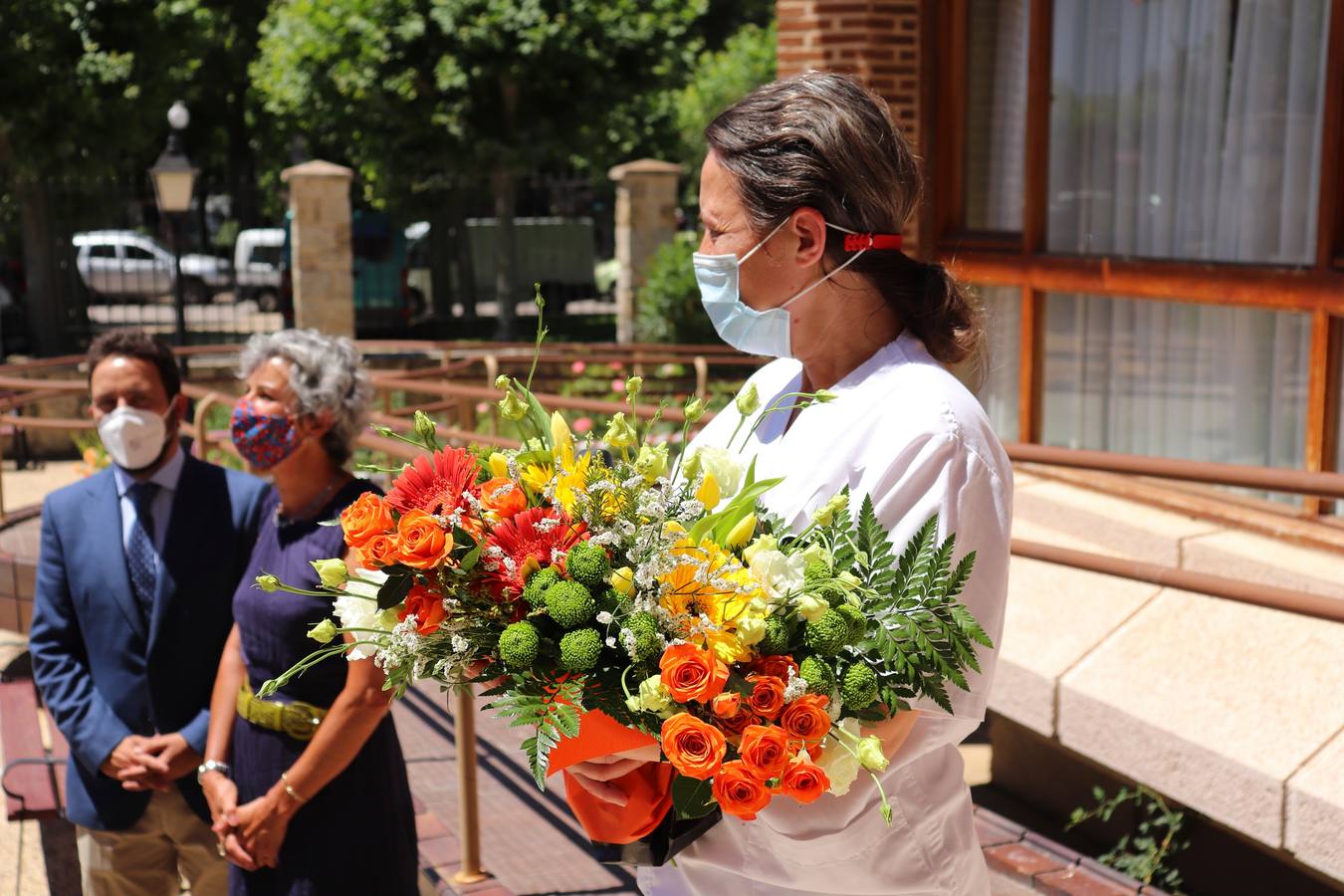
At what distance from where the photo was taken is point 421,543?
5.83ft

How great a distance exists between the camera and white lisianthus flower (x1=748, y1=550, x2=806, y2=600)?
1.76m

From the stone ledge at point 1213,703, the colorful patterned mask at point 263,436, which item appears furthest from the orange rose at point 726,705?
the stone ledge at point 1213,703

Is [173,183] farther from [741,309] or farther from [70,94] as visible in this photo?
[741,309]

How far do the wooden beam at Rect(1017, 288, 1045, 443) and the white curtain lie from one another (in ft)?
0.16

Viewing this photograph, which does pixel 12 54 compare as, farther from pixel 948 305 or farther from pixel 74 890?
pixel 948 305

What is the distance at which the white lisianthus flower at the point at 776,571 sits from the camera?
1760 mm

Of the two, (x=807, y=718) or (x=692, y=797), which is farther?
(x=692, y=797)

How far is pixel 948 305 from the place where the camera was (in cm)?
220

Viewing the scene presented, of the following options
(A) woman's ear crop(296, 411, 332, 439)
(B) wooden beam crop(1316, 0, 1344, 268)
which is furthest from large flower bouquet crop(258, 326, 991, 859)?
(B) wooden beam crop(1316, 0, 1344, 268)

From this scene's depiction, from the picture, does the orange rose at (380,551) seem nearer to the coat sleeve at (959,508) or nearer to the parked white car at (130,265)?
the coat sleeve at (959,508)

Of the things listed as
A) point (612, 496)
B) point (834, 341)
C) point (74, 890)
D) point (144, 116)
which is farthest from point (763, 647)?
point (144, 116)

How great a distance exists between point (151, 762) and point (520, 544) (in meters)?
2.10

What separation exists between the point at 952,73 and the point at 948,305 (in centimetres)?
556

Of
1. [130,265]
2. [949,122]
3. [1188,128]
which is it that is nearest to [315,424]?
[1188,128]
